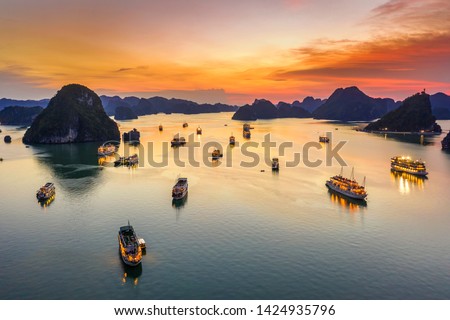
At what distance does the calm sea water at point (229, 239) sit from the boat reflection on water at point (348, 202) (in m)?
0.58

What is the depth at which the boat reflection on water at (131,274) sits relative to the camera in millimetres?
55653

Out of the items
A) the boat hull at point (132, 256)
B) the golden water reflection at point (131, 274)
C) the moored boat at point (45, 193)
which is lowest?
the golden water reflection at point (131, 274)

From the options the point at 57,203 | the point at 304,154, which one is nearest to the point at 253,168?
the point at 304,154

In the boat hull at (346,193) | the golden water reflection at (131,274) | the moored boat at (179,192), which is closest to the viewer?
the golden water reflection at (131,274)

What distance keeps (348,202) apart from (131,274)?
6743 cm

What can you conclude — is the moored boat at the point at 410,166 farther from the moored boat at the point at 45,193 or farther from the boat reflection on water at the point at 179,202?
the moored boat at the point at 45,193

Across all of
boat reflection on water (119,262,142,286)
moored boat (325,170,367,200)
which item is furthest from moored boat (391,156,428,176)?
boat reflection on water (119,262,142,286)

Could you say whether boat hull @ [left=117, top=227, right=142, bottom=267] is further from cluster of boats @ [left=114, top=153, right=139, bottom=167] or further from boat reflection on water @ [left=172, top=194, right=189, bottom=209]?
cluster of boats @ [left=114, top=153, right=139, bottom=167]

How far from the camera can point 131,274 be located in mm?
57812

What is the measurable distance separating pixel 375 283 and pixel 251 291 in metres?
20.7

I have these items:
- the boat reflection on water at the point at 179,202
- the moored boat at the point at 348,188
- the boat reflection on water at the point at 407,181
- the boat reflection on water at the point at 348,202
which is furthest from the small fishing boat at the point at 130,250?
the boat reflection on water at the point at 407,181

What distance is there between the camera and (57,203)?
327 feet

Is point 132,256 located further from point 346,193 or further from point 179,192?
point 346,193

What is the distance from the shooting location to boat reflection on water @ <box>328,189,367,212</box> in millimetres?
94438
